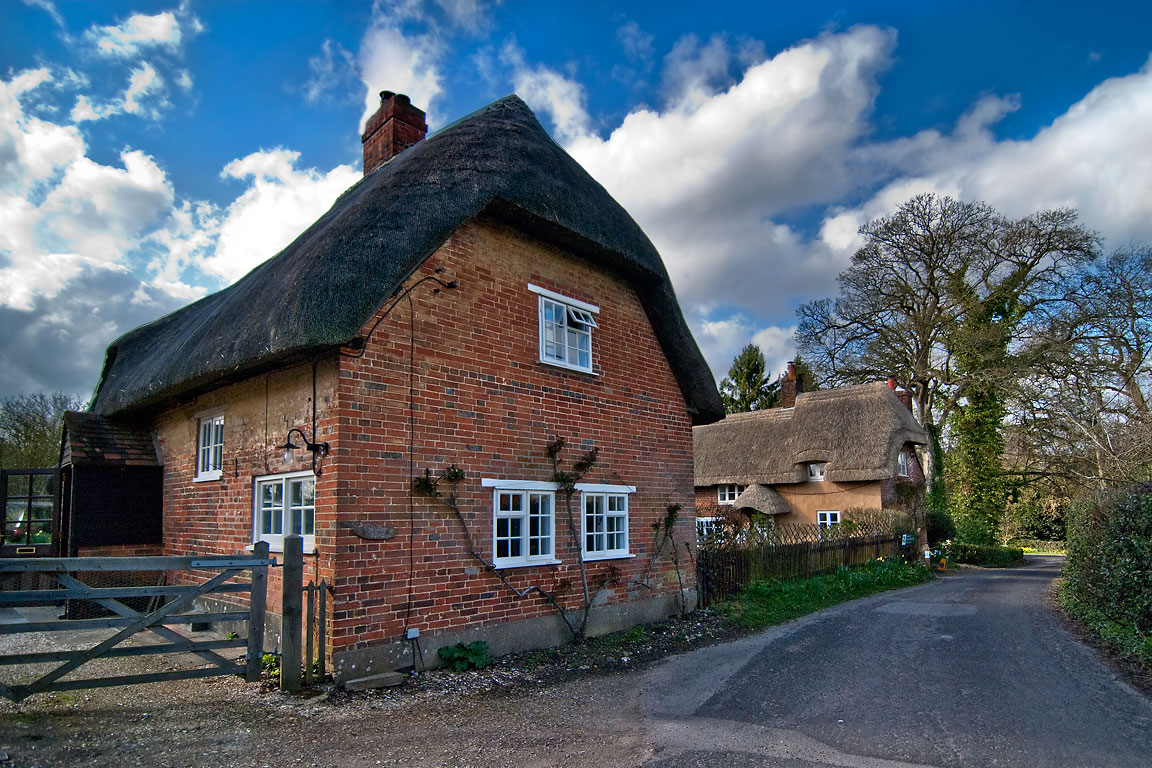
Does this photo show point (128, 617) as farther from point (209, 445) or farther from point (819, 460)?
point (819, 460)

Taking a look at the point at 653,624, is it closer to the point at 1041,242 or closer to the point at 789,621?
the point at 789,621

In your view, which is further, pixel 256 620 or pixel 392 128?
pixel 392 128

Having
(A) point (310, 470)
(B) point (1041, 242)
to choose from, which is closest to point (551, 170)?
(A) point (310, 470)

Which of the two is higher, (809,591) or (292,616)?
(292,616)

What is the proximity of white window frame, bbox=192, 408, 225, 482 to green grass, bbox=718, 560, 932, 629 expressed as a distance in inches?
322

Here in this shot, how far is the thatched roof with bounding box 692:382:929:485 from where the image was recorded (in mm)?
23516

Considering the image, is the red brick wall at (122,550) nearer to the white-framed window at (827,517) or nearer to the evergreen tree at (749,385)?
the white-framed window at (827,517)

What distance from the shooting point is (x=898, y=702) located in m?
6.62

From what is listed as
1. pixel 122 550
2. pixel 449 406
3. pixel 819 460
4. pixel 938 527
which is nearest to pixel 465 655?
pixel 449 406

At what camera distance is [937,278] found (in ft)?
99.0

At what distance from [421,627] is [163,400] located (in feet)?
20.0

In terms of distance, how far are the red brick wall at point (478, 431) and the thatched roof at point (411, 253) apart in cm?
39

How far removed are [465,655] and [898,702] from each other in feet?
14.5

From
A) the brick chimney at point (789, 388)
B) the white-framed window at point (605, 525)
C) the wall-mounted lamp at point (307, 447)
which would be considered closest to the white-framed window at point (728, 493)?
the brick chimney at point (789, 388)
